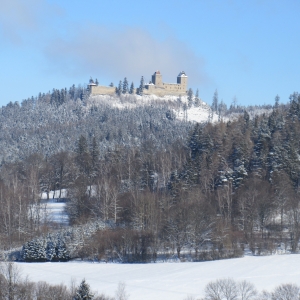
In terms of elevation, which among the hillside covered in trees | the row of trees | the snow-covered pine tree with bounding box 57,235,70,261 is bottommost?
the row of trees

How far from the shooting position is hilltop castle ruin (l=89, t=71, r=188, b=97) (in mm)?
152750

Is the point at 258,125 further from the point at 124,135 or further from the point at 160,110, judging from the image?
the point at 160,110

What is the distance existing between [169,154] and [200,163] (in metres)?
11.9

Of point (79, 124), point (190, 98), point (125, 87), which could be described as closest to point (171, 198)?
point (79, 124)

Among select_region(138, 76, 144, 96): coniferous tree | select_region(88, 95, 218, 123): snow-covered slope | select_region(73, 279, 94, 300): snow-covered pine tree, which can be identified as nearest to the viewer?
select_region(73, 279, 94, 300): snow-covered pine tree

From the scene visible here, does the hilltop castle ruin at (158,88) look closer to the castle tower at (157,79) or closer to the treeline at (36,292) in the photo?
the castle tower at (157,79)

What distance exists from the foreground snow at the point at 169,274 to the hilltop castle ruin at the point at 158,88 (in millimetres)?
111806

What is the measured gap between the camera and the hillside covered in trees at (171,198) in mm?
45500

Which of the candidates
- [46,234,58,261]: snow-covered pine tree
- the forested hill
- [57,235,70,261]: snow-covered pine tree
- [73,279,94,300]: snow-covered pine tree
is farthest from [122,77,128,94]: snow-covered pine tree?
[73,279,94,300]: snow-covered pine tree

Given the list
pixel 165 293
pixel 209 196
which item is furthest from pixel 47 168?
pixel 165 293

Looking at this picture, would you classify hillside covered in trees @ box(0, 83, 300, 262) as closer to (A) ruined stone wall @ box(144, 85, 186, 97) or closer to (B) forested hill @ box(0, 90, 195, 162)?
(B) forested hill @ box(0, 90, 195, 162)

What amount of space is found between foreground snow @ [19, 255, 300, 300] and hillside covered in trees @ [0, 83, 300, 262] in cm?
279

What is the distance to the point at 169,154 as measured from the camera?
7194 cm

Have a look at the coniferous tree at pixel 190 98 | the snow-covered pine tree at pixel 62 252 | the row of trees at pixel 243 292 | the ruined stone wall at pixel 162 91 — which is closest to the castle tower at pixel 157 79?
the ruined stone wall at pixel 162 91
